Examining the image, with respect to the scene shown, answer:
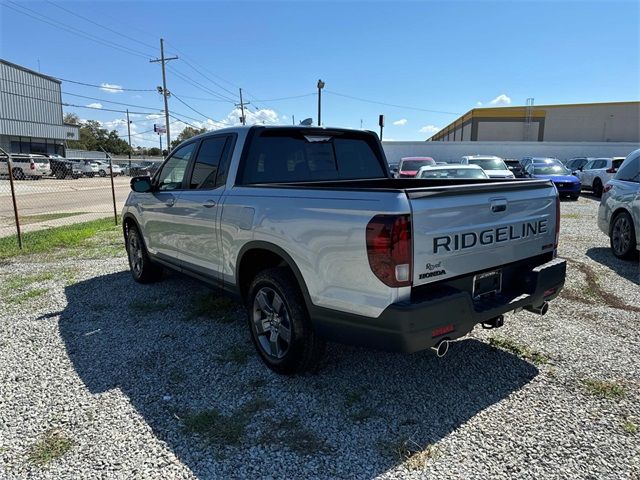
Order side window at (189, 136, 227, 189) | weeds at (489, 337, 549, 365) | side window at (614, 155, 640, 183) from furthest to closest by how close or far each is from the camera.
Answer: side window at (614, 155, 640, 183)
side window at (189, 136, 227, 189)
weeds at (489, 337, 549, 365)

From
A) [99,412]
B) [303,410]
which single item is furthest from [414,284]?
[99,412]

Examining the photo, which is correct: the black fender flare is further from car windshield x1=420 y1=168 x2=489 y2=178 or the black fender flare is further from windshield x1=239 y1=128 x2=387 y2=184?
car windshield x1=420 y1=168 x2=489 y2=178

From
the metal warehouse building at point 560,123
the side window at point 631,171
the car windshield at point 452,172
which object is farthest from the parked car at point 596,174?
the metal warehouse building at point 560,123

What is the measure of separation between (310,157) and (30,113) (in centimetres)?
6544

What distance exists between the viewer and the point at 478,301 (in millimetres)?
3090

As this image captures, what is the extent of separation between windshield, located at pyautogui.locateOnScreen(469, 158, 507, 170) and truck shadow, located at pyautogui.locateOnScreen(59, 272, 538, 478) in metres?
12.9

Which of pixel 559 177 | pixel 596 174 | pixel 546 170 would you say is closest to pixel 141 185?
pixel 559 177

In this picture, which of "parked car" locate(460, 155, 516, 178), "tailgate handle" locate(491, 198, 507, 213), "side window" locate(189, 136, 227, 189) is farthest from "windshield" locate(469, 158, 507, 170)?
"tailgate handle" locate(491, 198, 507, 213)

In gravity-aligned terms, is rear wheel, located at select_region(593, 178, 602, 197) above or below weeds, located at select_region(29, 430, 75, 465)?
above

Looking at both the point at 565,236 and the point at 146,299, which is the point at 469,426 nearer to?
the point at 146,299

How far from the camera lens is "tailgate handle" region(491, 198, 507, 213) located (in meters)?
3.01

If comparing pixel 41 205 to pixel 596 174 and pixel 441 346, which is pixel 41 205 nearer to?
pixel 441 346

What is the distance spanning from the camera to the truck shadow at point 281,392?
2.59 m

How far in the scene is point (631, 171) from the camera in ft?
23.4
